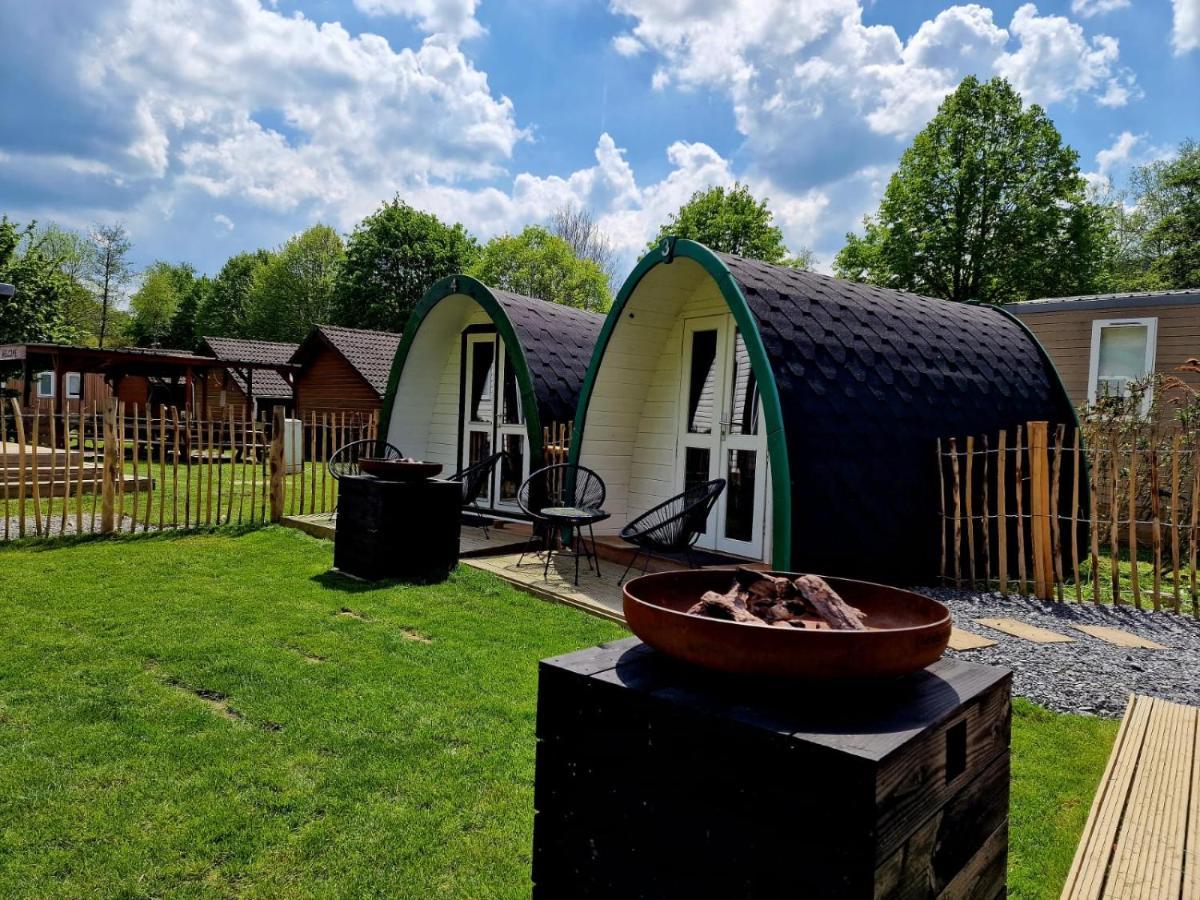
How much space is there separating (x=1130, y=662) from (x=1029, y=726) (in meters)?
1.26

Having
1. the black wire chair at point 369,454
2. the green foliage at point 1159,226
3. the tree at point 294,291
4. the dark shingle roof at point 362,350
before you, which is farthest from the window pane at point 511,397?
the tree at point 294,291

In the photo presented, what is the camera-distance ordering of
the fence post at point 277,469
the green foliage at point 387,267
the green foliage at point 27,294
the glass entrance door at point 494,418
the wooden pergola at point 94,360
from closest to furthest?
the fence post at point 277,469 < the glass entrance door at point 494,418 < the wooden pergola at point 94,360 < the green foliage at point 27,294 < the green foliage at point 387,267

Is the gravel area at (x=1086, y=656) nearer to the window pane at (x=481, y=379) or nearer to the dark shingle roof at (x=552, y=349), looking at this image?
the dark shingle roof at (x=552, y=349)

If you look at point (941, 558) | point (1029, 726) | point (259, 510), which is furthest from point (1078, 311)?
point (259, 510)

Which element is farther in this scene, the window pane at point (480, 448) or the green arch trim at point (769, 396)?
the window pane at point (480, 448)

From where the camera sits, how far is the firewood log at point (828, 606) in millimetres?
1578

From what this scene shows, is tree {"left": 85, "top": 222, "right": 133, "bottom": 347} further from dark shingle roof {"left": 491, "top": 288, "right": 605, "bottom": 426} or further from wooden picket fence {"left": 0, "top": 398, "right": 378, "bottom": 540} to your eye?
dark shingle roof {"left": 491, "top": 288, "right": 605, "bottom": 426}

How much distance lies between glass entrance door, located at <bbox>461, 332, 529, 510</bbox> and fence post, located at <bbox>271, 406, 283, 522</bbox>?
7.97 ft

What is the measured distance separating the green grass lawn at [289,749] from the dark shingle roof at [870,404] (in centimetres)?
183

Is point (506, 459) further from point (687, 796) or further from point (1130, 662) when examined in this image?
point (687, 796)

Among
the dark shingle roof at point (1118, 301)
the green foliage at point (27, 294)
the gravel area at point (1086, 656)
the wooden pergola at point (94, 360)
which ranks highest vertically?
the green foliage at point (27, 294)

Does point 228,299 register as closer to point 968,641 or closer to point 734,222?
point 734,222

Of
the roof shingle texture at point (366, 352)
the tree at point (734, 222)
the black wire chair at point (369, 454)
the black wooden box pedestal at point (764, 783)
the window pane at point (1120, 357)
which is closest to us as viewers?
the black wooden box pedestal at point (764, 783)

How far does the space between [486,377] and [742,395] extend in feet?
14.4
